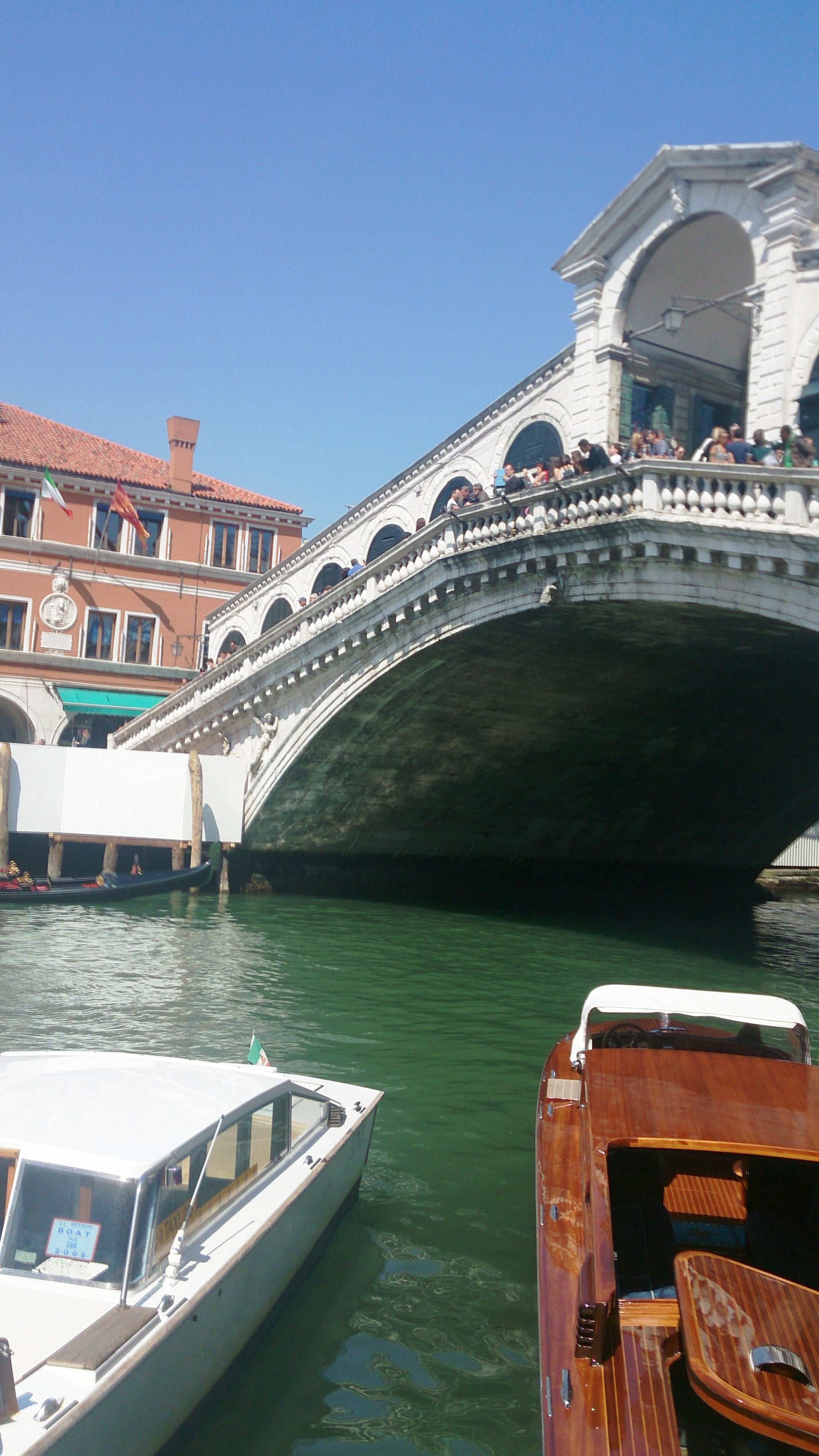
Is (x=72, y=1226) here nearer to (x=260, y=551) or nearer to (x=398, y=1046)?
(x=398, y=1046)

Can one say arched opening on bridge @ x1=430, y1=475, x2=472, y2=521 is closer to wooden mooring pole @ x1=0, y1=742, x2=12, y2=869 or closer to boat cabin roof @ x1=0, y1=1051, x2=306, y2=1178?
wooden mooring pole @ x1=0, y1=742, x2=12, y2=869

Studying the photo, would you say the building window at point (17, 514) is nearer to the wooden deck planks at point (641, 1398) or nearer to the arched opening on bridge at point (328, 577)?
the arched opening on bridge at point (328, 577)

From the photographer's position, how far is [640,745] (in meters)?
21.4

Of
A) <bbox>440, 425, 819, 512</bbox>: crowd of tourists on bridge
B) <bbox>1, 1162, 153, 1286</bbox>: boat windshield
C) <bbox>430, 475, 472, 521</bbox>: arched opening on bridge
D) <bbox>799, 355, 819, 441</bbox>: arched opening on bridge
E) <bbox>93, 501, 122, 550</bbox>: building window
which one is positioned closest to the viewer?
<bbox>1, 1162, 153, 1286</bbox>: boat windshield

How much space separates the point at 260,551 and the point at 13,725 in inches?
303

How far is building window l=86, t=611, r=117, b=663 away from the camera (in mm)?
27562

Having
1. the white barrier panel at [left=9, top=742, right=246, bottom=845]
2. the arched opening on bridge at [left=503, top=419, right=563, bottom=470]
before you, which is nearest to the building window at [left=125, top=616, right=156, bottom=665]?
the white barrier panel at [left=9, top=742, right=246, bottom=845]

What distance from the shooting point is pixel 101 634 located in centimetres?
2773

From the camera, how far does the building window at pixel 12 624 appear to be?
26.8 meters

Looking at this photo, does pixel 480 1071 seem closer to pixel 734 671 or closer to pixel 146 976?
pixel 146 976

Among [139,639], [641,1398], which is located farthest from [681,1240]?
[139,639]

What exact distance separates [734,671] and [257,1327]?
13686 mm

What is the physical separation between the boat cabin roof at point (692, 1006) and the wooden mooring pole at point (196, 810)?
43.1ft

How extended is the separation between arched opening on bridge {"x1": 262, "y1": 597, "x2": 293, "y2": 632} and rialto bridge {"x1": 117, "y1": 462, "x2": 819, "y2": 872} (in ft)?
14.2
